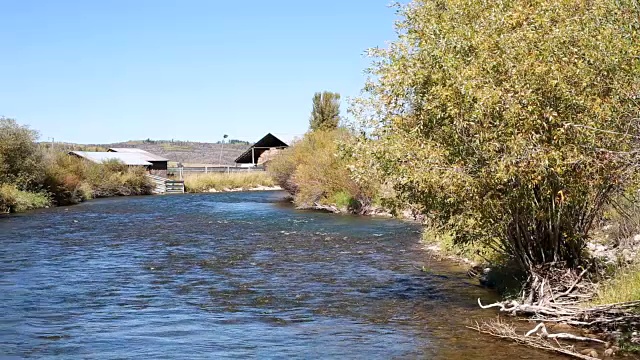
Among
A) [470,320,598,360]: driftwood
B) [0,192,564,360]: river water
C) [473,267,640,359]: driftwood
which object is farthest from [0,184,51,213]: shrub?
[470,320,598,360]: driftwood

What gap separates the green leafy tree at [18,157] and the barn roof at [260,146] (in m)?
44.0

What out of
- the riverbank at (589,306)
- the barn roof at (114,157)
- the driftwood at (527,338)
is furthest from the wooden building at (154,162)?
the driftwood at (527,338)

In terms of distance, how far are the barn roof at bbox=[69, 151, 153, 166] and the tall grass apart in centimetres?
599

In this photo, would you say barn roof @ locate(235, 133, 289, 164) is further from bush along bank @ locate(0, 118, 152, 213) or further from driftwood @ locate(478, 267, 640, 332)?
driftwood @ locate(478, 267, 640, 332)

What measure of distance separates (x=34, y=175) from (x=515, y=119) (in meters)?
45.1

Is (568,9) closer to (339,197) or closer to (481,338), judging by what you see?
(481,338)

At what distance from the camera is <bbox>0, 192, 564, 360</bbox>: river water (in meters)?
13.3

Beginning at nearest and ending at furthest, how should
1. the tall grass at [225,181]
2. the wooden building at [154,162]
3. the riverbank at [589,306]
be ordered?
the riverbank at [589,306] → the tall grass at [225,181] → the wooden building at [154,162]

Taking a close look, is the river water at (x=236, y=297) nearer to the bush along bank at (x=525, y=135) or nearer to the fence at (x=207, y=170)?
the bush along bank at (x=525, y=135)

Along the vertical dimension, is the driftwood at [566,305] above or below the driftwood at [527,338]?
above

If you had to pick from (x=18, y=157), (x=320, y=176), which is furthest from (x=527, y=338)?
(x=18, y=157)

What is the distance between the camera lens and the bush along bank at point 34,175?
47219 millimetres

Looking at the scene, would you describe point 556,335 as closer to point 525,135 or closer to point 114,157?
point 525,135

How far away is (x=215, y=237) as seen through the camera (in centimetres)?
3206
